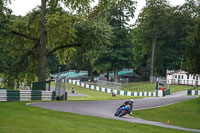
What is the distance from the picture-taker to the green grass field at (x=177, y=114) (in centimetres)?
2123

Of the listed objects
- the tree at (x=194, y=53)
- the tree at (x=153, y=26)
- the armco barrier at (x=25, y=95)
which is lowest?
the armco barrier at (x=25, y=95)

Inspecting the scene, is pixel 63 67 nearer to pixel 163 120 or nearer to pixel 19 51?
pixel 19 51

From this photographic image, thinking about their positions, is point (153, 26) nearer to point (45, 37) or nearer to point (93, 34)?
point (93, 34)

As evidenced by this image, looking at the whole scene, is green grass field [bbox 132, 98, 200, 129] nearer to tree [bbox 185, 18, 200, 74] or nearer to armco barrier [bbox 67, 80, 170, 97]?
tree [bbox 185, 18, 200, 74]

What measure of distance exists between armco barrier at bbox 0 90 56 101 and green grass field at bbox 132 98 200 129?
7.01 meters

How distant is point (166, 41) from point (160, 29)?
4799mm

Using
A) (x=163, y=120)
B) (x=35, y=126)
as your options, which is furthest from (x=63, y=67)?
(x=35, y=126)

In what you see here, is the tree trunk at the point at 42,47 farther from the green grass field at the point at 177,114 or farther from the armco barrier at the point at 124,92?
the armco barrier at the point at 124,92

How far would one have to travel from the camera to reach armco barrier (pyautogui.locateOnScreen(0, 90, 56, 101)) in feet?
74.7

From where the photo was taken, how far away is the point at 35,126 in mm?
11523

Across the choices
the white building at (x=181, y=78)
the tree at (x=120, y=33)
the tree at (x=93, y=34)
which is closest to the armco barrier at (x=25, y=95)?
the tree at (x=93, y=34)

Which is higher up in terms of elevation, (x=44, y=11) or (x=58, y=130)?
(x=44, y=11)

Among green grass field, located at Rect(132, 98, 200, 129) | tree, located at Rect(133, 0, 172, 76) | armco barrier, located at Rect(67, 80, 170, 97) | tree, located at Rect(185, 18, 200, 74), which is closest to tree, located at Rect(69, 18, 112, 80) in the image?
tree, located at Rect(185, 18, 200, 74)

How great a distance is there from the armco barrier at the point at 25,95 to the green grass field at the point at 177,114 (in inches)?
276
